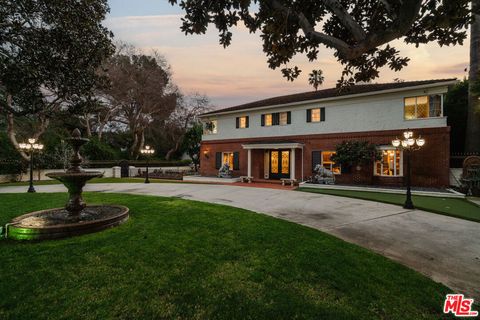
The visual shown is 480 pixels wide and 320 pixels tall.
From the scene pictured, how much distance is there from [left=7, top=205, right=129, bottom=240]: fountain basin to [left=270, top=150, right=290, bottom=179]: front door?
1443cm

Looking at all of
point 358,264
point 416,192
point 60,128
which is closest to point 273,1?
point 358,264

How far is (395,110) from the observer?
1461cm

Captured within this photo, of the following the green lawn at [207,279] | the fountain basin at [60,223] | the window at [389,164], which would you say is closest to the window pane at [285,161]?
the window at [389,164]

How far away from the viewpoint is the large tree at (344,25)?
11.1 ft

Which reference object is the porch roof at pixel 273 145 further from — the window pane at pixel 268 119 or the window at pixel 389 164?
the window at pixel 389 164

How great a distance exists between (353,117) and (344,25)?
13.5m

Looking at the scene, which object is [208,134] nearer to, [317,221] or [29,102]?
[29,102]

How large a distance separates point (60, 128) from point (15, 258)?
2948 cm

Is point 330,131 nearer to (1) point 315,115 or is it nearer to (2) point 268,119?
(1) point 315,115

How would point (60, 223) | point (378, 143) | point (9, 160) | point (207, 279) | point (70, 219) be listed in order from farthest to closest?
point (9, 160), point (378, 143), point (70, 219), point (60, 223), point (207, 279)

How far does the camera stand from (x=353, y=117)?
627 inches

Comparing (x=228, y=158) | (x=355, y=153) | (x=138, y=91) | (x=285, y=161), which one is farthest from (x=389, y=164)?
(x=138, y=91)

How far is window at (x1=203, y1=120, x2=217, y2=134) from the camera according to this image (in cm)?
2341

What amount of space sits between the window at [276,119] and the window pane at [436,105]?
9464mm
